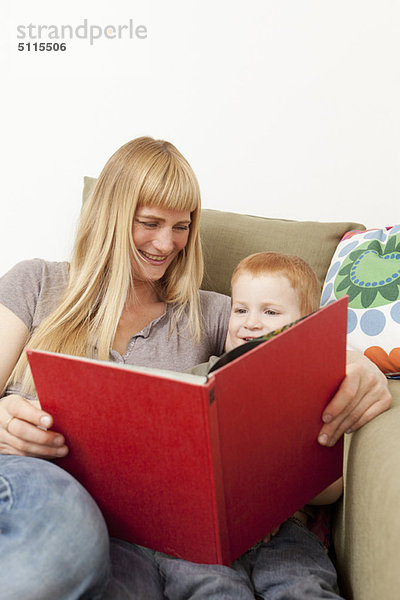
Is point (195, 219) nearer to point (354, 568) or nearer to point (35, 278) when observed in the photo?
point (35, 278)

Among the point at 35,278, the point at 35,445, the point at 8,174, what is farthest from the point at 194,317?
the point at 8,174

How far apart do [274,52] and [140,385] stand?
4.35ft

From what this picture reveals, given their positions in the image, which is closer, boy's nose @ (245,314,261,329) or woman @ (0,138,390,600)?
woman @ (0,138,390,600)

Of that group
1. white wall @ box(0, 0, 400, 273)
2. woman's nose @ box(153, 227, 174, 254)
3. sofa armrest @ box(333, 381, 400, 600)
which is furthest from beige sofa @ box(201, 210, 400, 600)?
white wall @ box(0, 0, 400, 273)

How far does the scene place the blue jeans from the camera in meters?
0.69

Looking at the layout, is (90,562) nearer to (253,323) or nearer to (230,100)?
(253,323)

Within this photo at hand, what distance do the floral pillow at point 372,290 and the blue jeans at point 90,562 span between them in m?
0.45

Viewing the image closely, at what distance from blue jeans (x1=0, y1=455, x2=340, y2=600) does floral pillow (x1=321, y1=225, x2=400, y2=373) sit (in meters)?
0.45

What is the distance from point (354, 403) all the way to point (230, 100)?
3.69 feet

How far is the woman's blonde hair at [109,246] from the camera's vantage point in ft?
3.88

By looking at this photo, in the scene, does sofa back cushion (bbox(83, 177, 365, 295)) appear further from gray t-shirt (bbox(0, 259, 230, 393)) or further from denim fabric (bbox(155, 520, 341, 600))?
denim fabric (bbox(155, 520, 341, 600))

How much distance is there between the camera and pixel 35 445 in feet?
2.70

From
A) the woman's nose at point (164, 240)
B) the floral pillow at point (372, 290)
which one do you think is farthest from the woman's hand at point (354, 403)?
the woman's nose at point (164, 240)

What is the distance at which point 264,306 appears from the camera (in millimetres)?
1162
